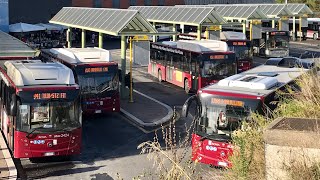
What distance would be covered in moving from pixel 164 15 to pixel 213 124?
25780 mm

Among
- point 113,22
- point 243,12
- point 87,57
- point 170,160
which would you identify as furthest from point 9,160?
point 243,12

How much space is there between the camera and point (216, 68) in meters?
25.8

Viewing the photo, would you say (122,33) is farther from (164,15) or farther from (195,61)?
(164,15)

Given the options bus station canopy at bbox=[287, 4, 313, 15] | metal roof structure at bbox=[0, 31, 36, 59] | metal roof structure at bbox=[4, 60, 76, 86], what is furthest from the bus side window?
bus station canopy at bbox=[287, 4, 313, 15]

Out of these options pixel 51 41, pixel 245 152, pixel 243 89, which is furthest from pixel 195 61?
pixel 51 41

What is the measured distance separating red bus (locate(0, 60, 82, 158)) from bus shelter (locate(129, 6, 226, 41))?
59.5 feet

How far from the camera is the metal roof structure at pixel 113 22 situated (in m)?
25.2

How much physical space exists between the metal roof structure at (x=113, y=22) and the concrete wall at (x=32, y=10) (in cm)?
2396

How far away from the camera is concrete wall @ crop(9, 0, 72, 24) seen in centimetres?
5572

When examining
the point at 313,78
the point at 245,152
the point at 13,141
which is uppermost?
the point at 313,78

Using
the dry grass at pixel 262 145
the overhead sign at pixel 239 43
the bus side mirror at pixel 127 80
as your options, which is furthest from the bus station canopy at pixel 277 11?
the dry grass at pixel 262 145

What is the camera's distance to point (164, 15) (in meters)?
38.8

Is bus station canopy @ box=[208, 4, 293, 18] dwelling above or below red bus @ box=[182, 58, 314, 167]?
above

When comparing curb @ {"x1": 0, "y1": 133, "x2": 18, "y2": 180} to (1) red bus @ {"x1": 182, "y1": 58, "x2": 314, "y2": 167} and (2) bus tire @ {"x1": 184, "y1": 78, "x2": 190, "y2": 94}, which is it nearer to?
(1) red bus @ {"x1": 182, "y1": 58, "x2": 314, "y2": 167}
